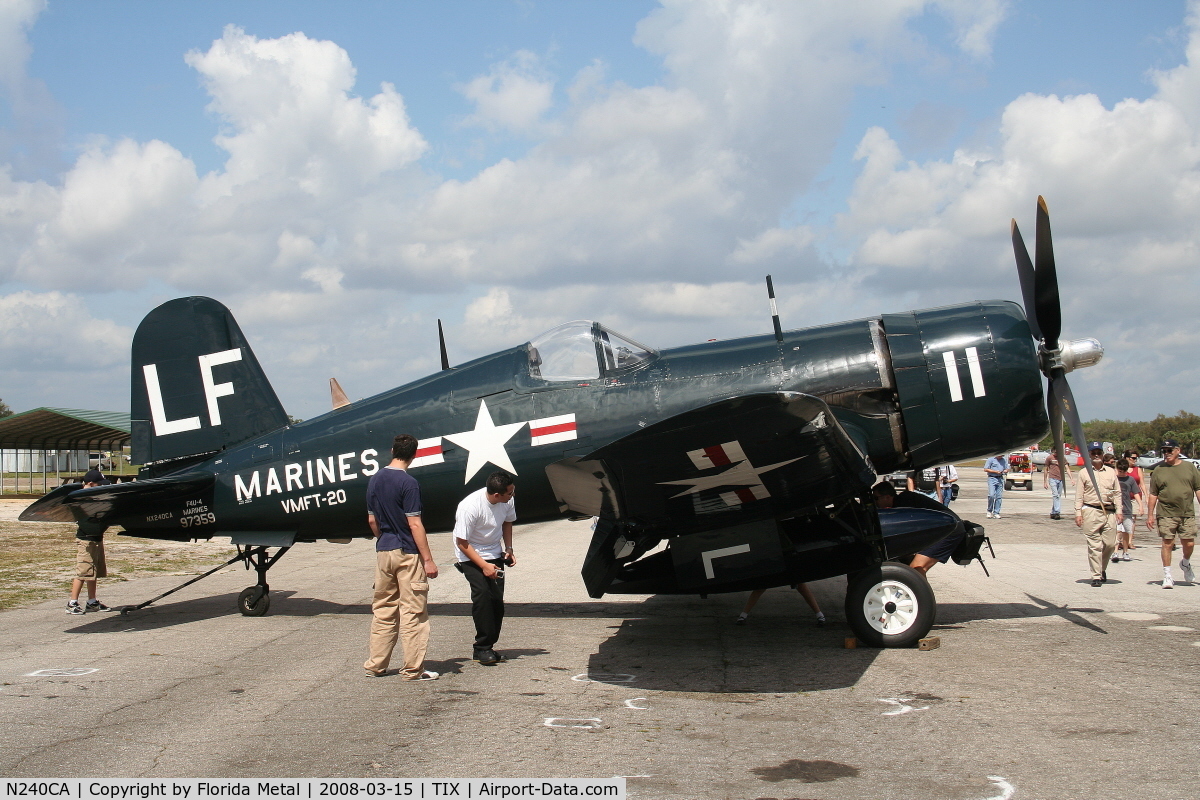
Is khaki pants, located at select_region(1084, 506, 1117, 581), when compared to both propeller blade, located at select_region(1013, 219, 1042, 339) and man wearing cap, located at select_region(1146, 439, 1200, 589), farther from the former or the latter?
propeller blade, located at select_region(1013, 219, 1042, 339)

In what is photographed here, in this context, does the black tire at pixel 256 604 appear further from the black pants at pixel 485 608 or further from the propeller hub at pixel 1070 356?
the propeller hub at pixel 1070 356

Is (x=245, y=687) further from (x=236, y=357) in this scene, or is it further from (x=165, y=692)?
(x=236, y=357)

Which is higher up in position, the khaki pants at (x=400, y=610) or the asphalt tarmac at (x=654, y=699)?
the khaki pants at (x=400, y=610)

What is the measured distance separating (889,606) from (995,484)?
15.2 metres

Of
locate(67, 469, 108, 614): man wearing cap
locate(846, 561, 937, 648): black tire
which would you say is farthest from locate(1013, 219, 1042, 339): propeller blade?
locate(67, 469, 108, 614): man wearing cap

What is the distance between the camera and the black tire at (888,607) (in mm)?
6414

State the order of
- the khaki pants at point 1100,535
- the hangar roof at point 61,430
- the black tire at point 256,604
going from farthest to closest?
the hangar roof at point 61,430
the khaki pants at point 1100,535
the black tire at point 256,604

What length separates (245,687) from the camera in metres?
5.53

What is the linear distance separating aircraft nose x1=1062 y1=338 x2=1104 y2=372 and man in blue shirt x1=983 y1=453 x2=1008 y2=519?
13211 mm

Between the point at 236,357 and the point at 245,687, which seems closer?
the point at 245,687

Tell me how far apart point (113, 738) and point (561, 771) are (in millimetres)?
2397

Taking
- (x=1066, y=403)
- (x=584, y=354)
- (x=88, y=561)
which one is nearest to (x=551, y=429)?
(x=584, y=354)

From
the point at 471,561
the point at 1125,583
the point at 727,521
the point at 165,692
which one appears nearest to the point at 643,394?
the point at 727,521
